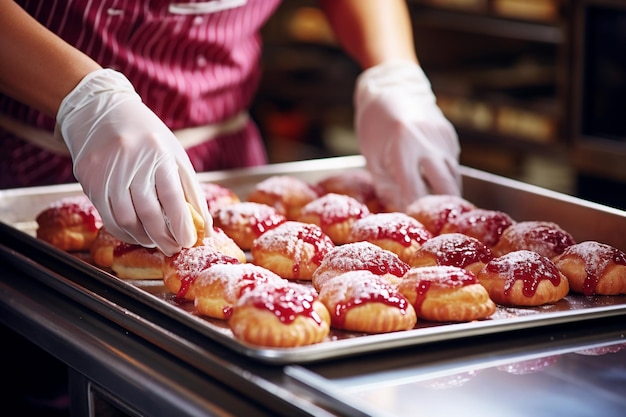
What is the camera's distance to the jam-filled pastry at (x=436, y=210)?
2.26 meters

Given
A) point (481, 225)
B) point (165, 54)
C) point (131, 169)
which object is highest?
point (165, 54)

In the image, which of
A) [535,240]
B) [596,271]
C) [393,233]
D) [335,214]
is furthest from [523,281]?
[335,214]

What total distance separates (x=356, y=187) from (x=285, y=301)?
3.51 ft

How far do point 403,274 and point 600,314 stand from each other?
40 cm

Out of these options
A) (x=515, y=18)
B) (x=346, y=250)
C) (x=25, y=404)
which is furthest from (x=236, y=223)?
(x=515, y=18)

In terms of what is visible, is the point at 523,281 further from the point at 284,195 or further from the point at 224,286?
the point at 284,195

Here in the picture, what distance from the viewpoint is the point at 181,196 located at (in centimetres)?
192

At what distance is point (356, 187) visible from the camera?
2.62m

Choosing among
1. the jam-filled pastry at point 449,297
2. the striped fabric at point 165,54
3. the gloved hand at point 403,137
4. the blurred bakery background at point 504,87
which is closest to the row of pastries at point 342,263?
the jam-filled pastry at point 449,297

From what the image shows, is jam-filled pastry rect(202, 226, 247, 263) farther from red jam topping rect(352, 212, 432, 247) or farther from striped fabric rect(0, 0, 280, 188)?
striped fabric rect(0, 0, 280, 188)

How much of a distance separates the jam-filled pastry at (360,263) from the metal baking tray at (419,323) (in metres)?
0.17

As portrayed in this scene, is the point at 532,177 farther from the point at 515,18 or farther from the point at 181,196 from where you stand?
the point at 181,196

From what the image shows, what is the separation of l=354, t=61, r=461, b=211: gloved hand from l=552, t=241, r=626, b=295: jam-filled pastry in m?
0.61

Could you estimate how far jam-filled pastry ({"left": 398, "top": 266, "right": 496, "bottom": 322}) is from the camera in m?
1.71
